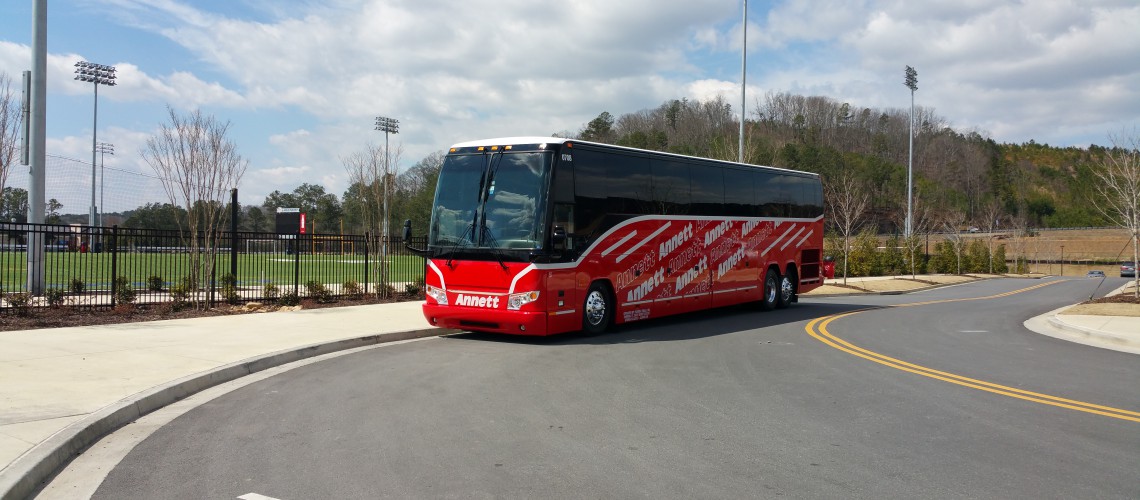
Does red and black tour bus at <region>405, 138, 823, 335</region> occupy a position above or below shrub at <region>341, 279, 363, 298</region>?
above

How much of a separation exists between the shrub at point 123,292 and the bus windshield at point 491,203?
7099mm

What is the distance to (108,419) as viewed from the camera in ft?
21.9

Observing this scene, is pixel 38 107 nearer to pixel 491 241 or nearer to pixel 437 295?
pixel 437 295

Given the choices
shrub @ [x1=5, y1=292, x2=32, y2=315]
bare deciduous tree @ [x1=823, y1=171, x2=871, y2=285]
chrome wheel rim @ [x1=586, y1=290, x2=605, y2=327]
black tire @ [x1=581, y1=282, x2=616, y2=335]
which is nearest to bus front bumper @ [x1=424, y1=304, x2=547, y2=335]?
black tire @ [x1=581, y1=282, x2=616, y2=335]

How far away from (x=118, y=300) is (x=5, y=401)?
942cm

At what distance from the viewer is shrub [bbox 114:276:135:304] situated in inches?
610

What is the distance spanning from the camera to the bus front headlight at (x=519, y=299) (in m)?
12.5

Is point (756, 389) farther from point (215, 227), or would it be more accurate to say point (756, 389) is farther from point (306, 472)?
point (215, 227)

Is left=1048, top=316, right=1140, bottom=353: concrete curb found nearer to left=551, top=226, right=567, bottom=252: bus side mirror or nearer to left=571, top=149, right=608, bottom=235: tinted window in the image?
left=571, top=149, right=608, bottom=235: tinted window

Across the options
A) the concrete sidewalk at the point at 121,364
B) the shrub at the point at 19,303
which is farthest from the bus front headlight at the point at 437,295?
the shrub at the point at 19,303

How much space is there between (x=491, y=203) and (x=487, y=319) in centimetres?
206

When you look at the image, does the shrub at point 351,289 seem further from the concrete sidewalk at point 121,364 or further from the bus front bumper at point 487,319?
the bus front bumper at point 487,319

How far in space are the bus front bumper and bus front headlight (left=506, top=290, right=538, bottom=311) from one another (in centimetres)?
10

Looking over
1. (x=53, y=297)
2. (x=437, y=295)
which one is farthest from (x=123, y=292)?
(x=437, y=295)
